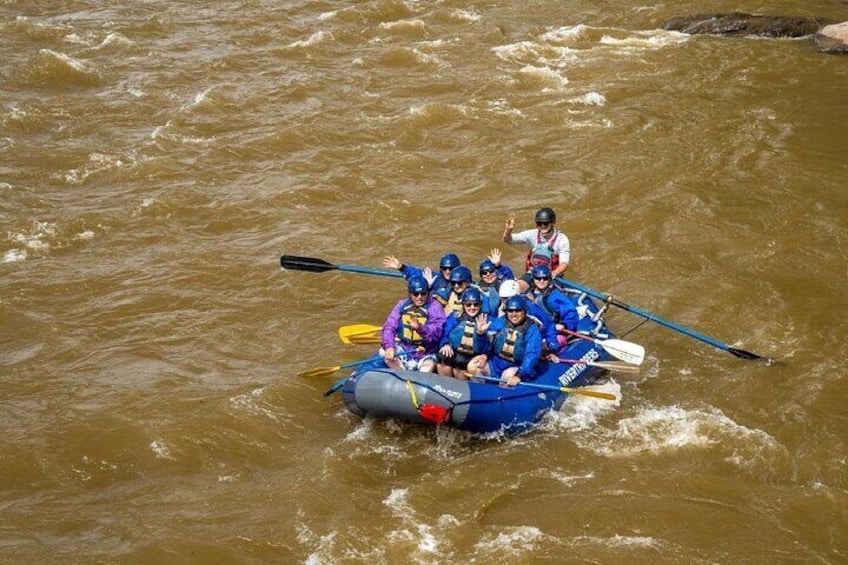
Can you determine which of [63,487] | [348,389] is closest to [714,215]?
[348,389]

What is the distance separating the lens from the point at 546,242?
10.0m

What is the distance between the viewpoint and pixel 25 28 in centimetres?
1956

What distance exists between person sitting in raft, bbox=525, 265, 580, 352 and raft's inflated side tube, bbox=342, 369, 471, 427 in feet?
5.54

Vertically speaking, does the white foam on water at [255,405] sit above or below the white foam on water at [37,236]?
below

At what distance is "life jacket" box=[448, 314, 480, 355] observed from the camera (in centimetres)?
837

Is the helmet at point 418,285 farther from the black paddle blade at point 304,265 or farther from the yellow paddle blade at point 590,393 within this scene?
the black paddle blade at point 304,265

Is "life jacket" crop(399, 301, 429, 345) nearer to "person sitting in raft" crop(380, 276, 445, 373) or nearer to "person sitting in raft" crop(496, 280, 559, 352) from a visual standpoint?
"person sitting in raft" crop(380, 276, 445, 373)

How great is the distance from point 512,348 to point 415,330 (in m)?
0.93

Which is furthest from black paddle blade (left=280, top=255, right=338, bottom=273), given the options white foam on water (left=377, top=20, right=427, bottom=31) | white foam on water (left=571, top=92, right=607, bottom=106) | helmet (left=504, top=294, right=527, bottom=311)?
white foam on water (left=377, top=20, right=427, bottom=31)

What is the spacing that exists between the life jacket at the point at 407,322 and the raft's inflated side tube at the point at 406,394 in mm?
778

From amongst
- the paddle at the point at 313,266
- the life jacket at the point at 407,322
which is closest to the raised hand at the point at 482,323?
the life jacket at the point at 407,322

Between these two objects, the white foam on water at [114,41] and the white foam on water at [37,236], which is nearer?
the white foam on water at [37,236]

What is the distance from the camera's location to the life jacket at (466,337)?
8.37 meters

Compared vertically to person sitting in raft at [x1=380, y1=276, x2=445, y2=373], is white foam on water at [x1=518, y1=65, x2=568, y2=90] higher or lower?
higher
